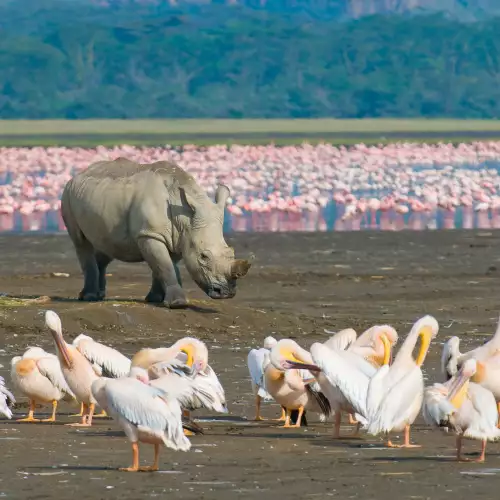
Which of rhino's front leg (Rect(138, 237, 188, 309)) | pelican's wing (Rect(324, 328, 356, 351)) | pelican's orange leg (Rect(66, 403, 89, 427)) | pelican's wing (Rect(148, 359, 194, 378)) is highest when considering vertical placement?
pelican's wing (Rect(148, 359, 194, 378))

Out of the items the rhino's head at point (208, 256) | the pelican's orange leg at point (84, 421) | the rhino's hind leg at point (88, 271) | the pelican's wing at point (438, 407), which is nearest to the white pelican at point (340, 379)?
the pelican's wing at point (438, 407)

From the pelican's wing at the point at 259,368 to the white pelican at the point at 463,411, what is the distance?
2020 millimetres

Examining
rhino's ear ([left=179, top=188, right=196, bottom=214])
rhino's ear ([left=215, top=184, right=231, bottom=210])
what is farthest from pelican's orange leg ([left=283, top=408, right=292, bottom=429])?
rhino's ear ([left=215, top=184, right=231, bottom=210])

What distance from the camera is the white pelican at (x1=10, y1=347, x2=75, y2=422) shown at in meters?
13.6

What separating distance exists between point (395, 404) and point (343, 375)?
0.74m

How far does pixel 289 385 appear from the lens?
13398 mm

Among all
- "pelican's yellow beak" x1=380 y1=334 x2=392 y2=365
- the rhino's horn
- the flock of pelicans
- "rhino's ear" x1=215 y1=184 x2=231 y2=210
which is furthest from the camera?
"rhino's ear" x1=215 y1=184 x2=231 y2=210

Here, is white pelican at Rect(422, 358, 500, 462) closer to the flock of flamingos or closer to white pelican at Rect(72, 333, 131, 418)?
white pelican at Rect(72, 333, 131, 418)

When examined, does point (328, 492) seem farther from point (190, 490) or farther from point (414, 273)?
point (414, 273)

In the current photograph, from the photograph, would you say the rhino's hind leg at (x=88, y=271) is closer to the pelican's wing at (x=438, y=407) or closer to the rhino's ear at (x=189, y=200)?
the rhino's ear at (x=189, y=200)

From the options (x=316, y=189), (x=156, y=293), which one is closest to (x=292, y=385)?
(x=156, y=293)

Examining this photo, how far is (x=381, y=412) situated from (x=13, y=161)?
50.4 metres

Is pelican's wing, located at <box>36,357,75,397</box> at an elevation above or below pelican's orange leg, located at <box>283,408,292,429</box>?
above

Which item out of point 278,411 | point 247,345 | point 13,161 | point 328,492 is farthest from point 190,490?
point 13,161
